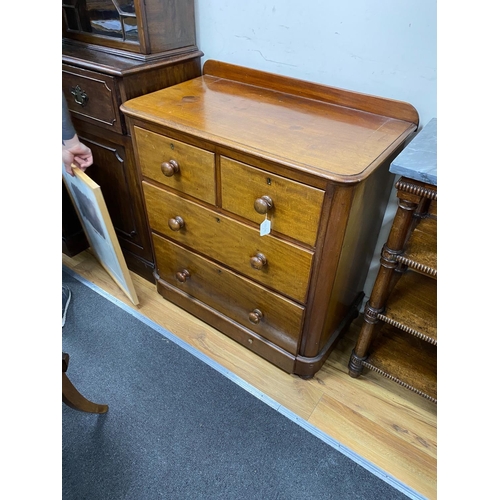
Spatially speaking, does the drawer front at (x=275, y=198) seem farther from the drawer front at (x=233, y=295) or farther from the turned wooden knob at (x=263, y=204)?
the drawer front at (x=233, y=295)

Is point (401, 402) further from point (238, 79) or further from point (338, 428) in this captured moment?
point (238, 79)

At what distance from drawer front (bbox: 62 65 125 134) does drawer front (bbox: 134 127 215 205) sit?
18 centimetres

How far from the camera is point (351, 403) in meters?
1.29

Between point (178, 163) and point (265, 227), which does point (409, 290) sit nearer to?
point (265, 227)

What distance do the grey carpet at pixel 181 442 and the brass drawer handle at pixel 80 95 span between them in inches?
35.7

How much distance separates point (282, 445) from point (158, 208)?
34.7 inches

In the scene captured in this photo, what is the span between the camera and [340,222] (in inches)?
36.2

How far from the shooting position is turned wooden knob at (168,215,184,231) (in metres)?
1.24

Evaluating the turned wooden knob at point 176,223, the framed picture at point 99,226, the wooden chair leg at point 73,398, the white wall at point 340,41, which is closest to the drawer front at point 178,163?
the turned wooden knob at point 176,223

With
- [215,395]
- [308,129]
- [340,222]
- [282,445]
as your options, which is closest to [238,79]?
[308,129]

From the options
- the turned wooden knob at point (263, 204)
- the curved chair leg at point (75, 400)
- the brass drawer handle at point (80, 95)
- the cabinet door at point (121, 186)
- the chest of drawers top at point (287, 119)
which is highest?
the chest of drawers top at point (287, 119)

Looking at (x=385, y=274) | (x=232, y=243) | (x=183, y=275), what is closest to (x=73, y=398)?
(x=183, y=275)

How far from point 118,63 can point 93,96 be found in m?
0.15

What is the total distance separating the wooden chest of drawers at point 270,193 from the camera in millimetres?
929
